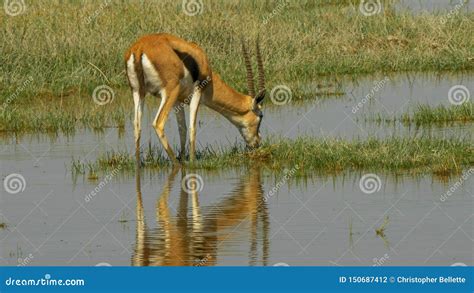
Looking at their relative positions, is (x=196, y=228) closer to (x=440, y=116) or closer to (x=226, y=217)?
(x=226, y=217)

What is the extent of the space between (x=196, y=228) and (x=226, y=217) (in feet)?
1.73

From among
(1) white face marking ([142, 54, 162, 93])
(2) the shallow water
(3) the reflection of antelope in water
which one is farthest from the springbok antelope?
(3) the reflection of antelope in water

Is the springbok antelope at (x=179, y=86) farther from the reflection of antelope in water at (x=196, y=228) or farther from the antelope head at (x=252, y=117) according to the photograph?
the reflection of antelope in water at (x=196, y=228)

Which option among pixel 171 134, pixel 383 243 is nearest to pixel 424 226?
pixel 383 243

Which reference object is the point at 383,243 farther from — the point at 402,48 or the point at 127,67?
the point at 402,48

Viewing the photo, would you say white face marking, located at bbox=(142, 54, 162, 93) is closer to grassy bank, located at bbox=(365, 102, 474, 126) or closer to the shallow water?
the shallow water

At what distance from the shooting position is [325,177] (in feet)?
43.9

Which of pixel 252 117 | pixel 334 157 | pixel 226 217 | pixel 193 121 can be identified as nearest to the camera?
pixel 226 217

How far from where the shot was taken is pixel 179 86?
14766 millimetres

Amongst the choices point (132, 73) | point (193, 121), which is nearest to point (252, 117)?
point (193, 121)

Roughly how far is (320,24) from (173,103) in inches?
337

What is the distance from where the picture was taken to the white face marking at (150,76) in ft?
47.5

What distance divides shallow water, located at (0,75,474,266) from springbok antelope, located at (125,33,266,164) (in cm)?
54

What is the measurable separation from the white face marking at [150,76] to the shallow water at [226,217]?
3.32 feet
